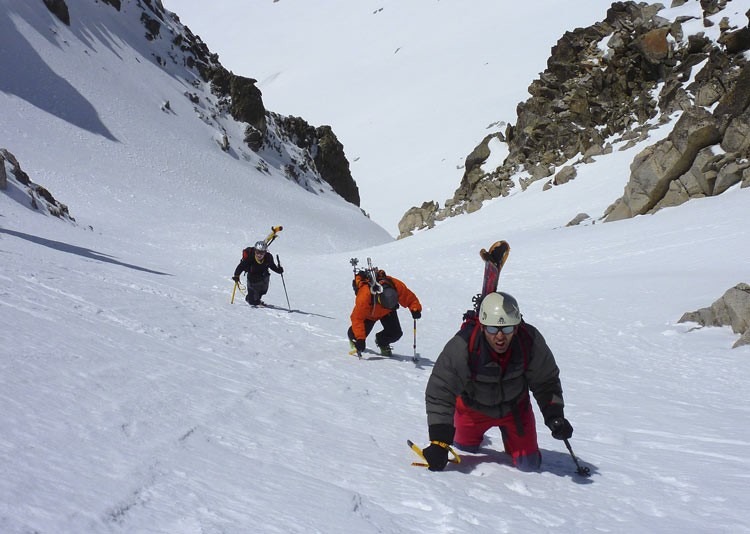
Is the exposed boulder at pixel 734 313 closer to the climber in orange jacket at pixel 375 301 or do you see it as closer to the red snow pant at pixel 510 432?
the climber in orange jacket at pixel 375 301

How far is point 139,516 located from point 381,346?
6559 millimetres

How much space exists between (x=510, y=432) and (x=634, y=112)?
4256 cm

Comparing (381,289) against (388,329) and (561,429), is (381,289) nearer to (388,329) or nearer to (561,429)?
(388,329)

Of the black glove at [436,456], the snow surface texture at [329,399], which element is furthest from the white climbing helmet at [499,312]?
the snow surface texture at [329,399]

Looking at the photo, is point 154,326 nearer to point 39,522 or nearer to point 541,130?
point 39,522

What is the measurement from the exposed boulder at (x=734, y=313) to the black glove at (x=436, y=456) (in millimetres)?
7812

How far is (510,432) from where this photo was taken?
4559 millimetres

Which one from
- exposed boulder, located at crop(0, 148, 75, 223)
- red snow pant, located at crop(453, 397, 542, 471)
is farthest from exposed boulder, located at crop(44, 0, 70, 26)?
red snow pant, located at crop(453, 397, 542, 471)

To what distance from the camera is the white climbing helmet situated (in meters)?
4.09

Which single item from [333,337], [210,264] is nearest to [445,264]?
[210,264]

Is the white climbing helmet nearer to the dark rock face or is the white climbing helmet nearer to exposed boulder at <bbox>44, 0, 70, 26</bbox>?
the dark rock face

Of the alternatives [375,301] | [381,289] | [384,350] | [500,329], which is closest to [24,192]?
[384,350]

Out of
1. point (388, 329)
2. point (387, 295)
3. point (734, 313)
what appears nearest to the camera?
point (387, 295)

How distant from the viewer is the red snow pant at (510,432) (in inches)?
176
